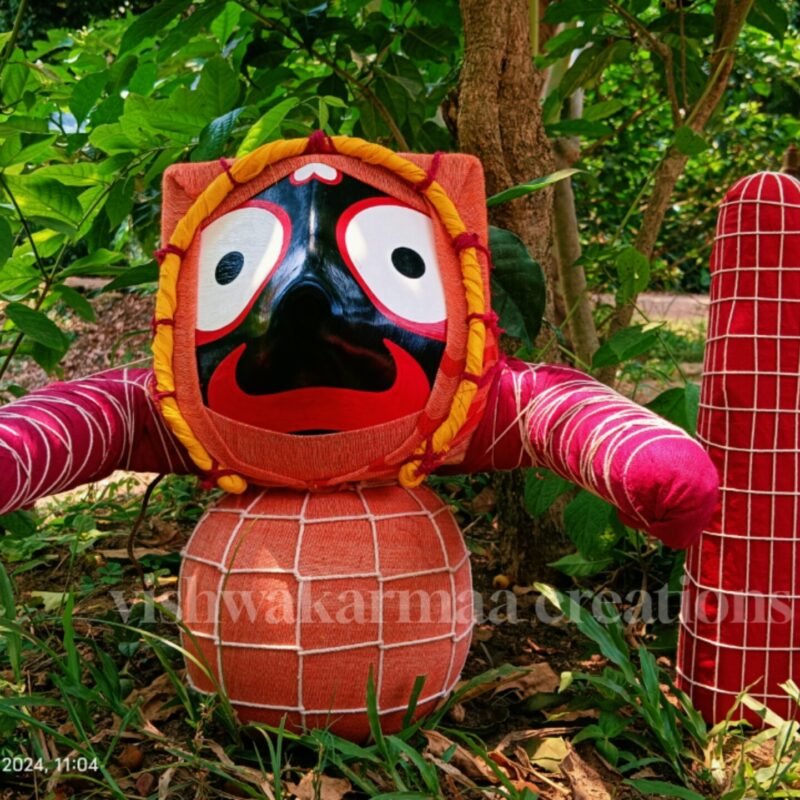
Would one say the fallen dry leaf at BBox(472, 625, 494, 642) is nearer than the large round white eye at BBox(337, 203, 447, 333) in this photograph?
No

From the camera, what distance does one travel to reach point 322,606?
46.1 inches

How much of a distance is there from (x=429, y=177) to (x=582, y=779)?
789 millimetres

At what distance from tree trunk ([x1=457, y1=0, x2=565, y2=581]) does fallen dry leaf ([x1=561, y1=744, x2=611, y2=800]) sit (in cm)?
83

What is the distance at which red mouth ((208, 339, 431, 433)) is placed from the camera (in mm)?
1169

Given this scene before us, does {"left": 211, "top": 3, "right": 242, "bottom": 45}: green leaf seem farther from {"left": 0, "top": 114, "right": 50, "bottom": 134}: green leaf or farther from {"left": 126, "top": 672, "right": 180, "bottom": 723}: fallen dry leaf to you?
{"left": 126, "top": 672, "right": 180, "bottom": 723}: fallen dry leaf

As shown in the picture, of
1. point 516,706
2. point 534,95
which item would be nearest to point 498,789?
point 516,706

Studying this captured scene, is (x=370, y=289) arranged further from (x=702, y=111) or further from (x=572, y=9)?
(x=702, y=111)

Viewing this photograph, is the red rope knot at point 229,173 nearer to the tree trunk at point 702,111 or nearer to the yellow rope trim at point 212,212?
the yellow rope trim at point 212,212

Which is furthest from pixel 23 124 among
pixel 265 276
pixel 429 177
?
pixel 429 177

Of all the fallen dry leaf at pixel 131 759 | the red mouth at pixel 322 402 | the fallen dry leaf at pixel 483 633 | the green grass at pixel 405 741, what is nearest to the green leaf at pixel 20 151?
the red mouth at pixel 322 402

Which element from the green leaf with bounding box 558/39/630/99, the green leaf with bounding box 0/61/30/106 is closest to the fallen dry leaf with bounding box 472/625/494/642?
the green leaf with bounding box 558/39/630/99

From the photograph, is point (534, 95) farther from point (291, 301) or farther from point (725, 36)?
point (291, 301)

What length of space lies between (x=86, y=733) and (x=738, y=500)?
35.6 inches

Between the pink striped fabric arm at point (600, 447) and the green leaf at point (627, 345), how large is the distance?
232mm
